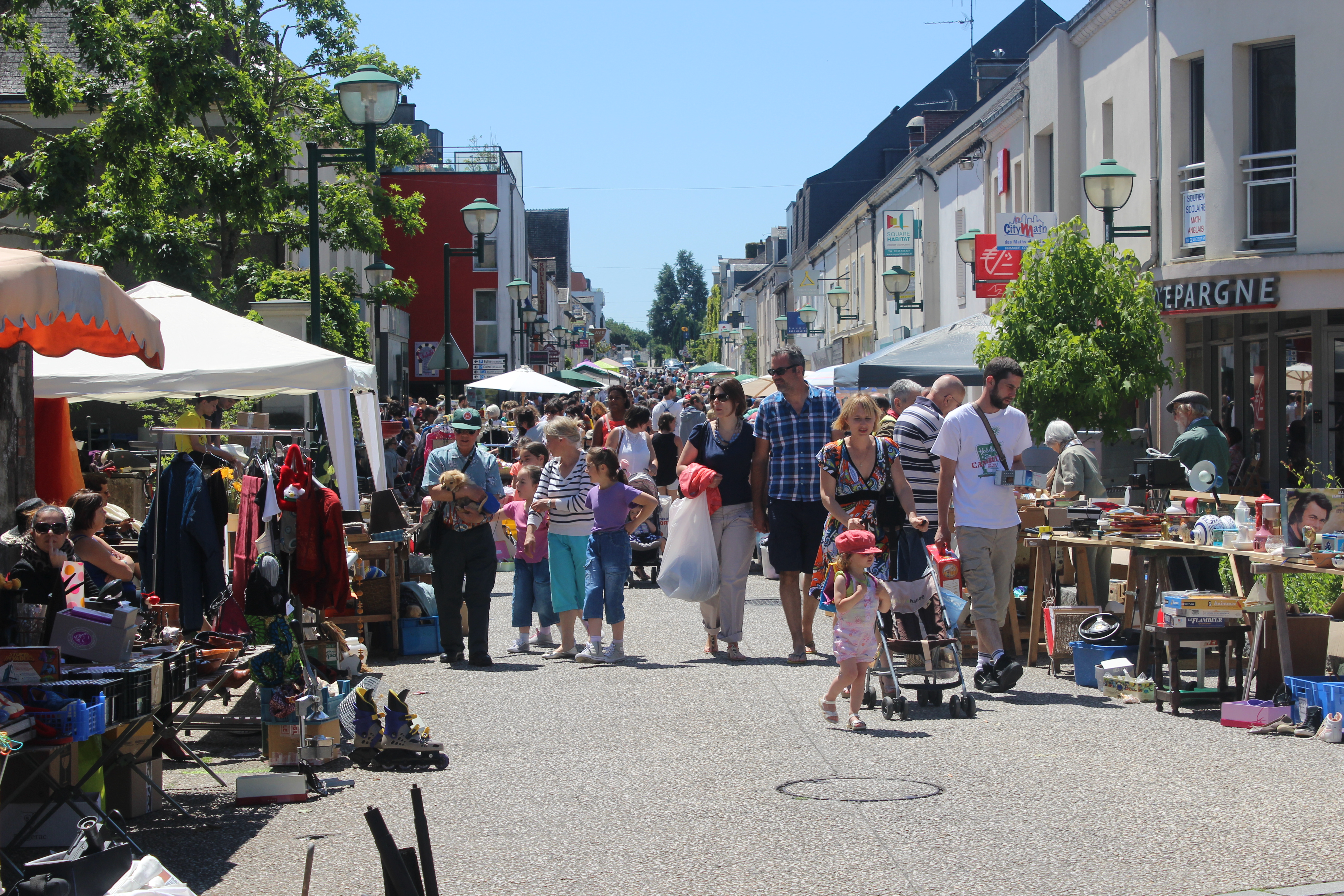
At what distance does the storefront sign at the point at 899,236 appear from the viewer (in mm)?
33375

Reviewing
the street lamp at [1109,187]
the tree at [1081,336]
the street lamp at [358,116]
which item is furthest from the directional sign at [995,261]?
the street lamp at [358,116]

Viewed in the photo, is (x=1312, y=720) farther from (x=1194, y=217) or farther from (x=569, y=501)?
(x=1194, y=217)

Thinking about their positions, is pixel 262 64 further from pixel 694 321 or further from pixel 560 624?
pixel 694 321

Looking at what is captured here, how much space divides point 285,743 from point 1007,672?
431 centimetres

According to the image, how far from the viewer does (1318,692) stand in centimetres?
714

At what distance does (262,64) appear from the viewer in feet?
70.8

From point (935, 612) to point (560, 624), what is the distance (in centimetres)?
320

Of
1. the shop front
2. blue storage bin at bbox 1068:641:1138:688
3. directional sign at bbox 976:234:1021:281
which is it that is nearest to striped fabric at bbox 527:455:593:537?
blue storage bin at bbox 1068:641:1138:688

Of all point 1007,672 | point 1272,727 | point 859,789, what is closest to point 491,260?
point 1007,672

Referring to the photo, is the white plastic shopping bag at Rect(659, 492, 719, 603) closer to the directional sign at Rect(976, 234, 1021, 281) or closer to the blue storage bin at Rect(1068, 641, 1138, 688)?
the blue storage bin at Rect(1068, 641, 1138, 688)

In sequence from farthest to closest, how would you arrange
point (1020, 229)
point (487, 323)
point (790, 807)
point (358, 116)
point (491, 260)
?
point (491, 260)
point (487, 323)
point (1020, 229)
point (358, 116)
point (790, 807)

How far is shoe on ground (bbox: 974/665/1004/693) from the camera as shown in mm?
8414

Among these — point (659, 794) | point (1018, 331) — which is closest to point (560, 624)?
point (659, 794)

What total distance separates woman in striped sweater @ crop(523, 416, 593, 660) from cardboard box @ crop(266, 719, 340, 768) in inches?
137
